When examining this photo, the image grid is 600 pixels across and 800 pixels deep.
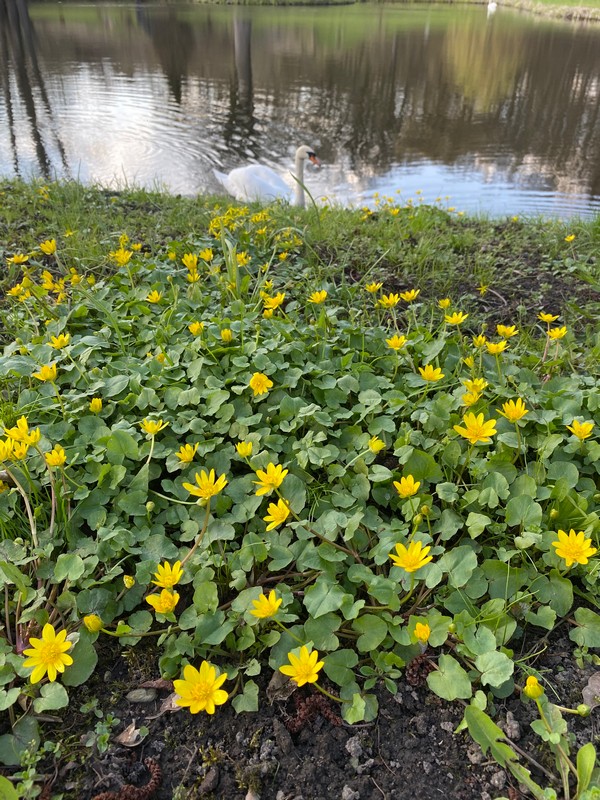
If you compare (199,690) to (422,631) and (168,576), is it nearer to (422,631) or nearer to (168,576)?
(168,576)

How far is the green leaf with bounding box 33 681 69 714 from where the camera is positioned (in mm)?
1255

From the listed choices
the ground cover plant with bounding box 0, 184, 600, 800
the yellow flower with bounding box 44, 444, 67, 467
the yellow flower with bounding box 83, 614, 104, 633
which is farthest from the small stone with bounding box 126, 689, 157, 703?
the yellow flower with bounding box 44, 444, 67, 467

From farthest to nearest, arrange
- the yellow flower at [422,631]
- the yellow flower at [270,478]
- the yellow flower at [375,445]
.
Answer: the yellow flower at [375,445] < the yellow flower at [270,478] < the yellow flower at [422,631]

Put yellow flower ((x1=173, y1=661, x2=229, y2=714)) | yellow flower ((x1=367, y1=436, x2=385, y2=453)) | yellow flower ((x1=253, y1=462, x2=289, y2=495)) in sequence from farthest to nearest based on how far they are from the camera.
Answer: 1. yellow flower ((x1=367, y1=436, x2=385, y2=453))
2. yellow flower ((x1=253, y1=462, x2=289, y2=495))
3. yellow flower ((x1=173, y1=661, x2=229, y2=714))

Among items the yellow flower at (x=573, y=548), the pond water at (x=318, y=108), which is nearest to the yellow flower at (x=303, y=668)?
the yellow flower at (x=573, y=548)

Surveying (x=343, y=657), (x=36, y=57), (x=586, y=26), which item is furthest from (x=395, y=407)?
(x=586, y=26)

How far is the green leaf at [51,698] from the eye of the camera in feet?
4.12

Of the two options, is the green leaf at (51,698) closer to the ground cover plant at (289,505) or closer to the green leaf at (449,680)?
the ground cover plant at (289,505)

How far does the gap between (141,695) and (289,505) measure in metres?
0.63

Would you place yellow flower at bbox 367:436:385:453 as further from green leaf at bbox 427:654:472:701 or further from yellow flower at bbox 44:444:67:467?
yellow flower at bbox 44:444:67:467

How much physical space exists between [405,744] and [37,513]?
119 centimetres

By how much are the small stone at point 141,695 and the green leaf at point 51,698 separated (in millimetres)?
148

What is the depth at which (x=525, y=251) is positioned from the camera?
152 inches

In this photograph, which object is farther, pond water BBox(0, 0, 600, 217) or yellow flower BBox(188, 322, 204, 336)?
pond water BBox(0, 0, 600, 217)
